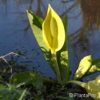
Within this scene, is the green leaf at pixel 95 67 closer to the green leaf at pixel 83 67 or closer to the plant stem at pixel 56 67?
the green leaf at pixel 83 67

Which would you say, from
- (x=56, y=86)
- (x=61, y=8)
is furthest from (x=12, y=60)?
(x=61, y=8)

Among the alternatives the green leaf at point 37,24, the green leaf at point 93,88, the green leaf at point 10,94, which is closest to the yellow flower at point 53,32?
the green leaf at point 37,24

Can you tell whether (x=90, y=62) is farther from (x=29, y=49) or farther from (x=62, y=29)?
(x=29, y=49)

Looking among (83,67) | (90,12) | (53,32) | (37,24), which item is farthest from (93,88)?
(90,12)

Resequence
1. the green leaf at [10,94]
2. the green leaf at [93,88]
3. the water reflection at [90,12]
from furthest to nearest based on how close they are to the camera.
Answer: the water reflection at [90,12], the green leaf at [93,88], the green leaf at [10,94]

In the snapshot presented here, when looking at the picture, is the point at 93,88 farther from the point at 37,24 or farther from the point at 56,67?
the point at 37,24
